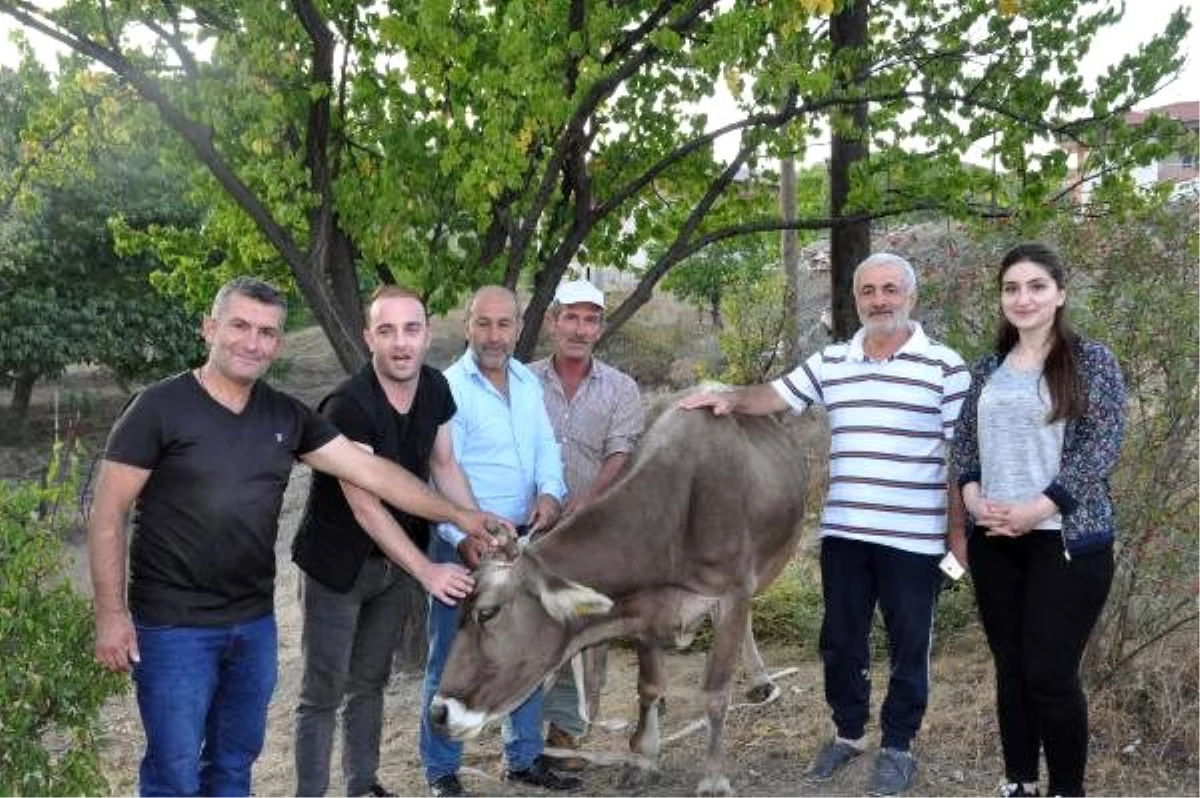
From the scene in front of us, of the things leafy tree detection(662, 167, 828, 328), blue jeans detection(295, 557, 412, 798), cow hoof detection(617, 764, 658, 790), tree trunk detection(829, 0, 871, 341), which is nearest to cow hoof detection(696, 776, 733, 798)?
→ cow hoof detection(617, 764, 658, 790)

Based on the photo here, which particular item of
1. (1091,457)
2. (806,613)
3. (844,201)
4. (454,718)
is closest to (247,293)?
(454,718)

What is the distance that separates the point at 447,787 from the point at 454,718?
0.93m

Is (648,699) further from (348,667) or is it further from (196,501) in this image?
(196,501)

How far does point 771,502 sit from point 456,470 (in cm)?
163

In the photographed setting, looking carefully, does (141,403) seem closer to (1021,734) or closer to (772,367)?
(1021,734)

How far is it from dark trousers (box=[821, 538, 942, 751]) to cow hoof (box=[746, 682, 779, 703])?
134 cm

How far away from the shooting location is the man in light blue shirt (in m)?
5.00

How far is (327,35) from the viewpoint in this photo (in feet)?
20.9

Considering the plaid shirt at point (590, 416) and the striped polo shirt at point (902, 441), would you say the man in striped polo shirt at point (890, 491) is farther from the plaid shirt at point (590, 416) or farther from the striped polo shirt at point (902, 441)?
the plaid shirt at point (590, 416)

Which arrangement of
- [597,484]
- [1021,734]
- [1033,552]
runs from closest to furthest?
[1033,552] → [1021,734] → [597,484]

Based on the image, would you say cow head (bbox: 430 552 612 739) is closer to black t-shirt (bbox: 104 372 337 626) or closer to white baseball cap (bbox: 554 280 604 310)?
black t-shirt (bbox: 104 372 337 626)

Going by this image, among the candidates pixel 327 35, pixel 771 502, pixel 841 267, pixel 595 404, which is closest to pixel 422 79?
pixel 327 35

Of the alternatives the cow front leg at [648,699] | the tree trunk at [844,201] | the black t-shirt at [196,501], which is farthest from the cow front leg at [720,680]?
the tree trunk at [844,201]

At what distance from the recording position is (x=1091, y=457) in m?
3.99
